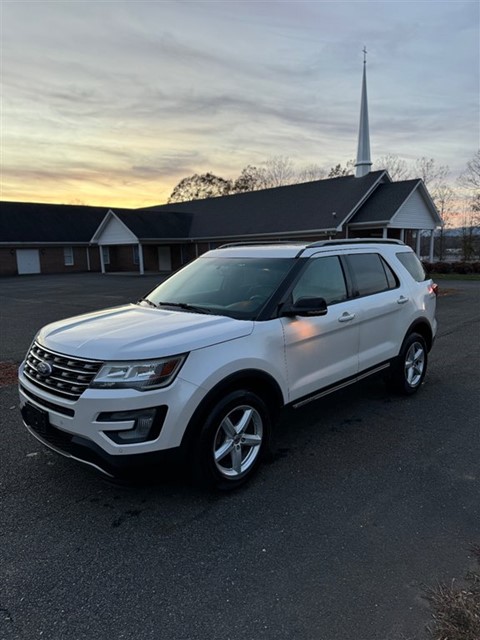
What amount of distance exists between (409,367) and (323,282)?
6.61 ft

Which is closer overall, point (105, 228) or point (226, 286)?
point (226, 286)

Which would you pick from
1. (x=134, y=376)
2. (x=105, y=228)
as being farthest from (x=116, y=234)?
(x=134, y=376)

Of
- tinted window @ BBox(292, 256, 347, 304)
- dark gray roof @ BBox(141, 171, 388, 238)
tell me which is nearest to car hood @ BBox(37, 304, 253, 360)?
tinted window @ BBox(292, 256, 347, 304)

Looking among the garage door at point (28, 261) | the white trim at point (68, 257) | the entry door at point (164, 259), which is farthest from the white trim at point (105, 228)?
the garage door at point (28, 261)

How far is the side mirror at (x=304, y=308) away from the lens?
375 centimetres

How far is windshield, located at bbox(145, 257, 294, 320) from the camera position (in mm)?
3986

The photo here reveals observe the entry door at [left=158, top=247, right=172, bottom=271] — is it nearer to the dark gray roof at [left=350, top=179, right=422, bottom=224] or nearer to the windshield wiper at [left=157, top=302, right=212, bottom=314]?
the dark gray roof at [left=350, top=179, right=422, bottom=224]

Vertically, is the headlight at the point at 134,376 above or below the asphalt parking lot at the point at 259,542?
above

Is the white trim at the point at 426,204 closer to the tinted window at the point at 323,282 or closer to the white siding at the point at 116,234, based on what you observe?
the white siding at the point at 116,234

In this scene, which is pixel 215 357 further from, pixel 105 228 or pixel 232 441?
pixel 105 228

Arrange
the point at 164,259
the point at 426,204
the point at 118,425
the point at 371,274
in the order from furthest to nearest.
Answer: the point at 164,259 < the point at 426,204 < the point at 371,274 < the point at 118,425

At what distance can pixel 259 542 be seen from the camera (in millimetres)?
2951

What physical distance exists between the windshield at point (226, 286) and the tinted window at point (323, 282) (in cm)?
20

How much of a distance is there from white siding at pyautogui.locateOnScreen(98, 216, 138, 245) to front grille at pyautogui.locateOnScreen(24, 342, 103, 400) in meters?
32.4
